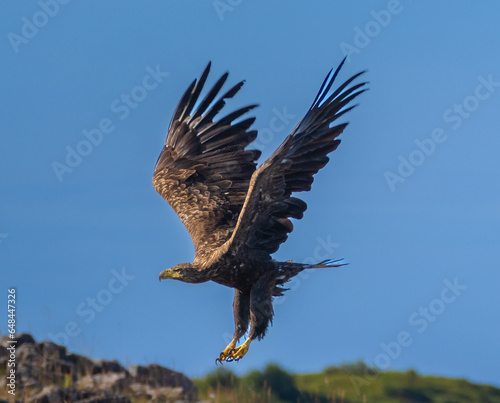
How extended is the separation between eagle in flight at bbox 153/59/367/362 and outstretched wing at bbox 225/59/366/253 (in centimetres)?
1

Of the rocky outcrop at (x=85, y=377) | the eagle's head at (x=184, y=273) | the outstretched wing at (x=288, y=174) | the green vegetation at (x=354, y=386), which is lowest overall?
the green vegetation at (x=354, y=386)

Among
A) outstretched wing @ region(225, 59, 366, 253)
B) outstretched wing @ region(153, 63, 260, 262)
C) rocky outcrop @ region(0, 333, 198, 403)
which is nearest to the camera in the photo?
outstretched wing @ region(225, 59, 366, 253)

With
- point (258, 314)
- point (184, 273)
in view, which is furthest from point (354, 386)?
point (184, 273)

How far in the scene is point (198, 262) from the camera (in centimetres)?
962

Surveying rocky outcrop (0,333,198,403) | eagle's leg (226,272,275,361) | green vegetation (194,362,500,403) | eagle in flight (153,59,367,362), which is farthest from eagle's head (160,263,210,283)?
green vegetation (194,362,500,403)

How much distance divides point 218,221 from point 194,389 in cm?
298

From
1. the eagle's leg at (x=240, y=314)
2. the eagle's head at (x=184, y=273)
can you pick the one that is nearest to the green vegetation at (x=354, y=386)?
the eagle's leg at (x=240, y=314)

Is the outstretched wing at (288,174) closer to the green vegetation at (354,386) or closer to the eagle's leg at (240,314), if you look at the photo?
the eagle's leg at (240,314)

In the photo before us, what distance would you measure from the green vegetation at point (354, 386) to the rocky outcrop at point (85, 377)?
0.93 m

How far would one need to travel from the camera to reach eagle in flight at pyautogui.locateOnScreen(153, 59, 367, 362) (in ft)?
29.9

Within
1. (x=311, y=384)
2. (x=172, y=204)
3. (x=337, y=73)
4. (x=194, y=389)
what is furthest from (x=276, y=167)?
(x=311, y=384)

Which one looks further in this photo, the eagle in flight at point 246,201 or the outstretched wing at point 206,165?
the outstretched wing at point 206,165

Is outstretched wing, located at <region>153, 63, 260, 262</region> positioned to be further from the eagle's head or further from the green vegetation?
the green vegetation

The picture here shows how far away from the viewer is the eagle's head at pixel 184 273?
9367 mm
